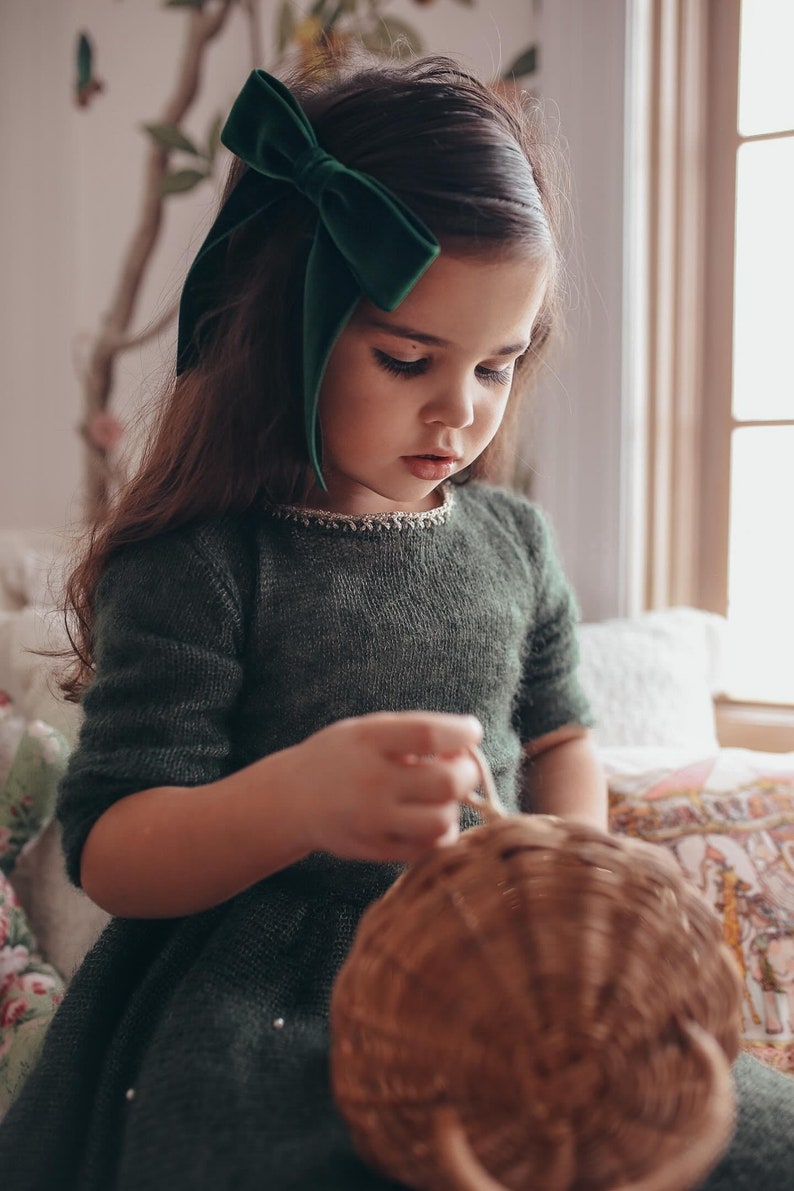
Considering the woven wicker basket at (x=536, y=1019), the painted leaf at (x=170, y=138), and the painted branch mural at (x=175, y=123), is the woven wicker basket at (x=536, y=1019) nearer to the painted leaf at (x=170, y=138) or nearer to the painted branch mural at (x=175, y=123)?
the painted branch mural at (x=175, y=123)

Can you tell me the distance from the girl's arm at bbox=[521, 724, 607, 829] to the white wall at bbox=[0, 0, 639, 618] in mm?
479

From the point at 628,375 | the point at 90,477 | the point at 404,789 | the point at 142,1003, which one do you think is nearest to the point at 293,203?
the point at 404,789

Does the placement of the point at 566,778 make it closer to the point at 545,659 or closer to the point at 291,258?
the point at 545,659

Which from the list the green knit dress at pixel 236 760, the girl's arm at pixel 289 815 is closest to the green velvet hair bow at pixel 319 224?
the green knit dress at pixel 236 760

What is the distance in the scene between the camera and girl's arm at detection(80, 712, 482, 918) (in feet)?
1.91

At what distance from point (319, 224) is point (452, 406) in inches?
6.1

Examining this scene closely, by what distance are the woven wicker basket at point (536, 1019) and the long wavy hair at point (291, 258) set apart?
1.22 feet

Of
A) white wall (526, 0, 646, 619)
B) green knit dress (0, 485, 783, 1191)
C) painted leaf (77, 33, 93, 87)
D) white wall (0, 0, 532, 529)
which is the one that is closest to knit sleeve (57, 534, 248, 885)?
green knit dress (0, 485, 783, 1191)

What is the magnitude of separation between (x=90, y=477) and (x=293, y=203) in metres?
1.23

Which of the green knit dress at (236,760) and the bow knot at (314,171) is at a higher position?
the bow knot at (314,171)

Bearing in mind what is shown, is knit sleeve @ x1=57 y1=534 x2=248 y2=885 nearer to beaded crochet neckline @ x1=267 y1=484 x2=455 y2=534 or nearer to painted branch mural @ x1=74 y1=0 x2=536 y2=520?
beaded crochet neckline @ x1=267 y1=484 x2=455 y2=534

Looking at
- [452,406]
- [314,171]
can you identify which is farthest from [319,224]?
[452,406]

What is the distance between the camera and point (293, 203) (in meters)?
0.81

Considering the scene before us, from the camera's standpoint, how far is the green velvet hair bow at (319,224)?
0.70 meters
